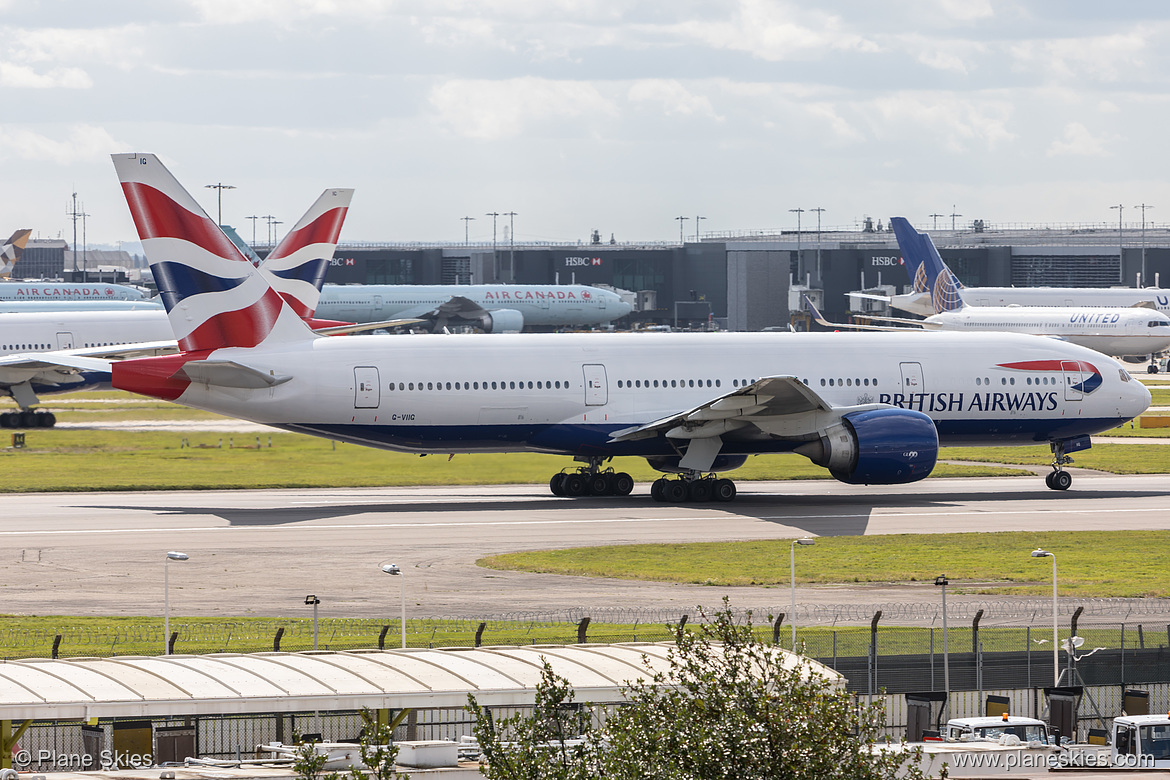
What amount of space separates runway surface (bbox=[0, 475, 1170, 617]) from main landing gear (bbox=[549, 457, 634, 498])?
0.58 metres

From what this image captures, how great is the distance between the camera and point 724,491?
4788cm

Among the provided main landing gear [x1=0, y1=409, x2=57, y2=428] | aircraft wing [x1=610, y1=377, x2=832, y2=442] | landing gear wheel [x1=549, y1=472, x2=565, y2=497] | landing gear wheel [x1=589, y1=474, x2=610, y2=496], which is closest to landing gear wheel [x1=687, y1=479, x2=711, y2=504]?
aircraft wing [x1=610, y1=377, x2=832, y2=442]

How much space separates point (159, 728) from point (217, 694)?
9.59 ft

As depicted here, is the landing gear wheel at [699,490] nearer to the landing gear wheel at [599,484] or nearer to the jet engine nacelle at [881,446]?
the landing gear wheel at [599,484]

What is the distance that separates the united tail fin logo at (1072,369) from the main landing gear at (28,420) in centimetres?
4721

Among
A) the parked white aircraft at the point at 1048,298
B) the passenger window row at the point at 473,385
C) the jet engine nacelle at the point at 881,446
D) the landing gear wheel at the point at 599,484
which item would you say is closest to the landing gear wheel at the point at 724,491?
the jet engine nacelle at the point at 881,446

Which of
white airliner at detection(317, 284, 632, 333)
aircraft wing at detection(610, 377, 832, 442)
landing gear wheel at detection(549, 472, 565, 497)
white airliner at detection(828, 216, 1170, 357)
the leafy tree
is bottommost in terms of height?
landing gear wheel at detection(549, 472, 565, 497)

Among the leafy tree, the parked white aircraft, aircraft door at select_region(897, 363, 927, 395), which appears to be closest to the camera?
the leafy tree

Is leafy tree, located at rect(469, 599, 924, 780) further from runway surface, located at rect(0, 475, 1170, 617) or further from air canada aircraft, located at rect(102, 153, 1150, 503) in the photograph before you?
air canada aircraft, located at rect(102, 153, 1150, 503)

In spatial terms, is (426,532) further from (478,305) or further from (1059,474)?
(478,305)

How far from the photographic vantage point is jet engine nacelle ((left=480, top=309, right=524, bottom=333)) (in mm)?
144375

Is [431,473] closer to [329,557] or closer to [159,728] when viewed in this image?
[329,557]

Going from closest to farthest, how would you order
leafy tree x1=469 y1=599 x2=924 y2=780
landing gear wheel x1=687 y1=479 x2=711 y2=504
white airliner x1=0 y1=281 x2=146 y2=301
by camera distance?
leafy tree x1=469 y1=599 x2=924 y2=780 → landing gear wheel x1=687 y1=479 x2=711 y2=504 → white airliner x1=0 y1=281 x2=146 y2=301

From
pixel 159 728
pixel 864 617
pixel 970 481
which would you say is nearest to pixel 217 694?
pixel 159 728
